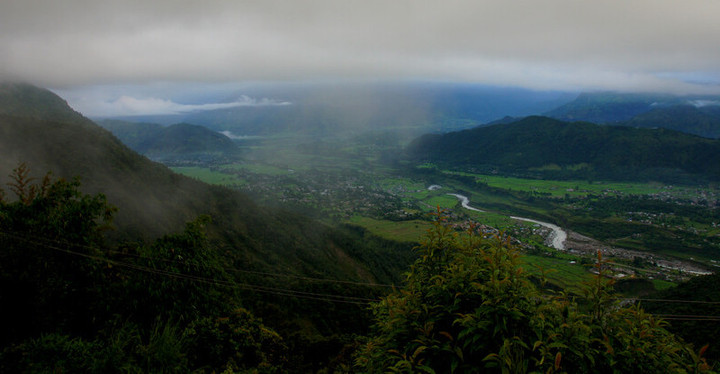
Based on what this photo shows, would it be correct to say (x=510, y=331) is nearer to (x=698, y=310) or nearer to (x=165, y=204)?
(x=698, y=310)

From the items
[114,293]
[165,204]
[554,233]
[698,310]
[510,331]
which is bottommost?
[554,233]

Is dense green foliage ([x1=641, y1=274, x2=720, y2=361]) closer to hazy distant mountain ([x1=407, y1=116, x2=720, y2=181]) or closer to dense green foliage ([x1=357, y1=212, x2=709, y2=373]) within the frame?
dense green foliage ([x1=357, y1=212, x2=709, y2=373])

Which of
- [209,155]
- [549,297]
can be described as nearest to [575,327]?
[549,297]

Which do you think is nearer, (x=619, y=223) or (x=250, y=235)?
(x=250, y=235)

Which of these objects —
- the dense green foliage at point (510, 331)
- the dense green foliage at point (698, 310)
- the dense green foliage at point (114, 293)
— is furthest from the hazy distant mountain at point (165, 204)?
the dense green foliage at point (510, 331)

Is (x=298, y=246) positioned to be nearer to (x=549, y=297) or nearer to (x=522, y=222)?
(x=549, y=297)

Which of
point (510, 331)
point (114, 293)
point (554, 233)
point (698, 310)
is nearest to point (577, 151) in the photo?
point (554, 233)
